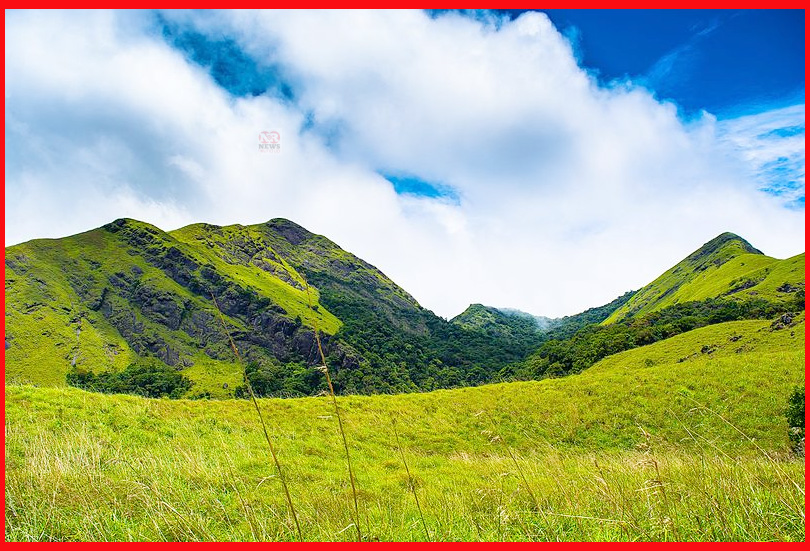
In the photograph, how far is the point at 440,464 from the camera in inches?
677

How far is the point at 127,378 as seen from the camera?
156m

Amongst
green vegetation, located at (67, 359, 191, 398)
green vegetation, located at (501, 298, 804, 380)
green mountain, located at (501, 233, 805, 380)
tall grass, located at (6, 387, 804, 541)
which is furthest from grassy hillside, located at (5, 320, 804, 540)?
green vegetation, located at (67, 359, 191, 398)

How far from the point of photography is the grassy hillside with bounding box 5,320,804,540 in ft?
19.3

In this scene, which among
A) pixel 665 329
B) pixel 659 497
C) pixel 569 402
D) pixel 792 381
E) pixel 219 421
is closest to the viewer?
pixel 659 497

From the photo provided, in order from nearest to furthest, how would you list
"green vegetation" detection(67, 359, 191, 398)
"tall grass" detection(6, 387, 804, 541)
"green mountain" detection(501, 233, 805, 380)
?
"tall grass" detection(6, 387, 804, 541), "green mountain" detection(501, 233, 805, 380), "green vegetation" detection(67, 359, 191, 398)

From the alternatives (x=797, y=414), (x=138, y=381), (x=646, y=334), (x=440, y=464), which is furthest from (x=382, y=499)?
(x=138, y=381)

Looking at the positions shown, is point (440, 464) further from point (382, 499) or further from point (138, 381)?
point (138, 381)

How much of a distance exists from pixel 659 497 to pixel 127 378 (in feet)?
611

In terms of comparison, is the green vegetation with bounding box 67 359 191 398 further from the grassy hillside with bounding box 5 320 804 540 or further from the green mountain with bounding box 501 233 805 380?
the grassy hillside with bounding box 5 320 804 540

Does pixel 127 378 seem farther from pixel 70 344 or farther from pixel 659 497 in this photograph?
pixel 659 497

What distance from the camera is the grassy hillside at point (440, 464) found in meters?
5.89

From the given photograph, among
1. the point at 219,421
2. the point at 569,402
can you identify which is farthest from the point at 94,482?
the point at 569,402

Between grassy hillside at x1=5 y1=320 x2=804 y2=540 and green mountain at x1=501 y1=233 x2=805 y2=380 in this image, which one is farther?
green mountain at x1=501 y1=233 x2=805 y2=380

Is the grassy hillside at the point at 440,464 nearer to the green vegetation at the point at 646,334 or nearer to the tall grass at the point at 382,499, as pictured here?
the tall grass at the point at 382,499
